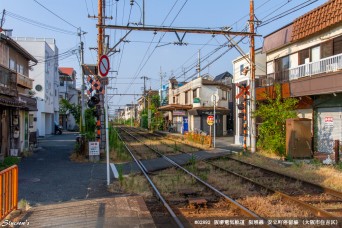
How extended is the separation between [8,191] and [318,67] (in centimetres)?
1631

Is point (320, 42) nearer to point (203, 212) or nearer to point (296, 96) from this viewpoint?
point (296, 96)

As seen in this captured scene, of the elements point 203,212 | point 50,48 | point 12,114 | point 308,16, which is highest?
point 50,48

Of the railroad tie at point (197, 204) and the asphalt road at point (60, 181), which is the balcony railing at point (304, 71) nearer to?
the asphalt road at point (60, 181)

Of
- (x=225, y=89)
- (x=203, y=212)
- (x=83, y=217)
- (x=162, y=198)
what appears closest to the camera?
(x=83, y=217)

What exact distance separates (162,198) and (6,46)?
604 inches

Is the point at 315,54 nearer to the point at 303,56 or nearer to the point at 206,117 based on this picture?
the point at 303,56

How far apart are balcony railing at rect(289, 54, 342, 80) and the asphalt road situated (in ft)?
37.2

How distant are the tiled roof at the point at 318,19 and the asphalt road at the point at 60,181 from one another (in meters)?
12.4

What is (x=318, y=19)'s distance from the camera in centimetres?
1952

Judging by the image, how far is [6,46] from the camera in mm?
20625

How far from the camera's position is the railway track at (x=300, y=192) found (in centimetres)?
792

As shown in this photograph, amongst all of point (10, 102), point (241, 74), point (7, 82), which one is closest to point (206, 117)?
point (241, 74)

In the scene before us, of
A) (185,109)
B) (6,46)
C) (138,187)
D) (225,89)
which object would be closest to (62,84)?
(185,109)

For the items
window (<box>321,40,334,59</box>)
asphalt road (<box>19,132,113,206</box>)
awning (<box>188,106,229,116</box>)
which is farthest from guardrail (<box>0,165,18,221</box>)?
awning (<box>188,106,229,116</box>)
